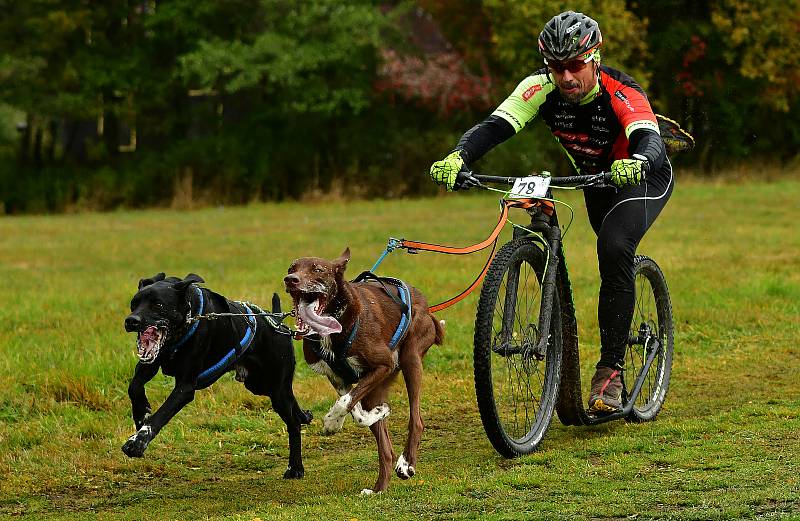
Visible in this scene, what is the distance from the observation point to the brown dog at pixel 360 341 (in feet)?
20.6

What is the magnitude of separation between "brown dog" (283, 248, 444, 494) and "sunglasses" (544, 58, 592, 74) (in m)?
1.55

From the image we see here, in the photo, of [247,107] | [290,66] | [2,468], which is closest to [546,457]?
[2,468]

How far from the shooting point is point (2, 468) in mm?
7766

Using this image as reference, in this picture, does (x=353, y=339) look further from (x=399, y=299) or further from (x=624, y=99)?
(x=624, y=99)

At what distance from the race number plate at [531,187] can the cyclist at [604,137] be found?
40 cm

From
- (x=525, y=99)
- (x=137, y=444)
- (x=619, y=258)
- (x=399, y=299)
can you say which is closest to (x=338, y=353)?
(x=399, y=299)

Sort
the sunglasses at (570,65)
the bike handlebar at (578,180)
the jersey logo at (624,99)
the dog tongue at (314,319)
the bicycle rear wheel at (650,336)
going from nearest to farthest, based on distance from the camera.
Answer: the dog tongue at (314,319) → the bike handlebar at (578,180) → the sunglasses at (570,65) → the jersey logo at (624,99) → the bicycle rear wheel at (650,336)

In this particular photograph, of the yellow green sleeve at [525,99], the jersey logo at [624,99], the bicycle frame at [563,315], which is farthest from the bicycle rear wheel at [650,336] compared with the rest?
the yellow green sleeve at [525,99]

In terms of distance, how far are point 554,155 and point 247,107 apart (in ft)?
31.5

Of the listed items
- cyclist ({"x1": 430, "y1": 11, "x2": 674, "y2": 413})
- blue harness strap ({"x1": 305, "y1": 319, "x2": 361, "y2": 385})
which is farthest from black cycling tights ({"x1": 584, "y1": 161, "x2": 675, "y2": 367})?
blue harness strap ({"x1": 305, "y1": 319, "x2": 361, "y2": 385})

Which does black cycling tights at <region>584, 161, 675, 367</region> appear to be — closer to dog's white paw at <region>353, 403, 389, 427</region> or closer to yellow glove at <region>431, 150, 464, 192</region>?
yellow glove at <region>431, 150, 464, 192</region>

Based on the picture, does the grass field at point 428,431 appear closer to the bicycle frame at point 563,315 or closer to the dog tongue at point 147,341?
the bicycle frame at point 563,315

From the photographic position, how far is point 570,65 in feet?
24.4

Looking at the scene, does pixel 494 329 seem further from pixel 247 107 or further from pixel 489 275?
pixel 247 107
